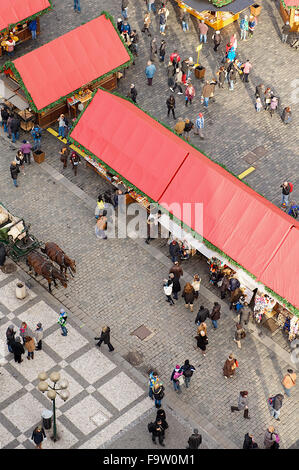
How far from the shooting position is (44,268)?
38.5 metres

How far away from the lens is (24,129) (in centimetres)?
4684

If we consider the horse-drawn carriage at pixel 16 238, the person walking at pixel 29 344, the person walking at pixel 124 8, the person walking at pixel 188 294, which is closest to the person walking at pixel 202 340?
the person walking at pixel 188 294

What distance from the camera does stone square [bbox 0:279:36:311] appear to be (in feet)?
127

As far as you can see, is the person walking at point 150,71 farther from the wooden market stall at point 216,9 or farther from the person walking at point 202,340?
the person walking at point 202,340

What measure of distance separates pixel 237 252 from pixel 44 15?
75.9 ft

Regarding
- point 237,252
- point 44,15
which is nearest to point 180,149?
point 237,252

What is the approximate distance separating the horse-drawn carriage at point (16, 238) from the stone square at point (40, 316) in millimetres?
2610

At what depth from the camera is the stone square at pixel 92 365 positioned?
36312 millimetres

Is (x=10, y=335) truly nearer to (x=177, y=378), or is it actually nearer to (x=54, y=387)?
(x=54, y=387)

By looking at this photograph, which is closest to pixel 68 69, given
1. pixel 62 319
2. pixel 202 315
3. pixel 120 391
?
pixel 62 319

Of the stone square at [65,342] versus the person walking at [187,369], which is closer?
the person walking at [187,369]

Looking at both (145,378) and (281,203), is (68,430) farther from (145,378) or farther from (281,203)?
(281,203)

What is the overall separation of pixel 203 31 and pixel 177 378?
23686 mm

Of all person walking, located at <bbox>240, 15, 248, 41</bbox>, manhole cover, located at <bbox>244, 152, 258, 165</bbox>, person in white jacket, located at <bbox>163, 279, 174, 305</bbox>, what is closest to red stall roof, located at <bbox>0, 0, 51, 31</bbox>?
person walking, located at <bbox>240, 15, 248, 41</bbox>
